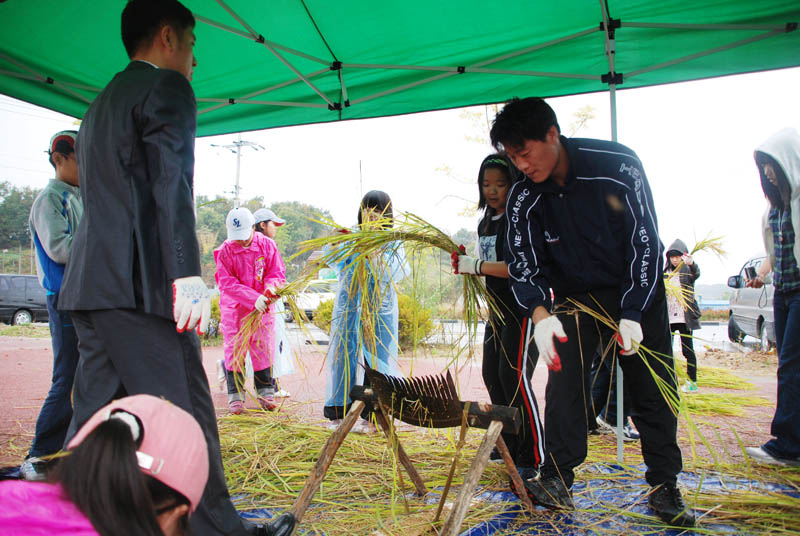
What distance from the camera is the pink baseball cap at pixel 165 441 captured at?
770 mm

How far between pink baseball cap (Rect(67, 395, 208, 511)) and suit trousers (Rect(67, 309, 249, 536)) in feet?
2.19

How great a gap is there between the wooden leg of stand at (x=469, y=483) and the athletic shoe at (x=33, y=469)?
6.32 ft

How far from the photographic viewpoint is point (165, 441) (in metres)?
0.80

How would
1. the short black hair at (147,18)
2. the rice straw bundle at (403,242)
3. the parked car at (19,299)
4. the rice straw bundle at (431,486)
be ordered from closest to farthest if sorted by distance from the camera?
1. the short black hair at (147,18)
2. the rice straw bundle at (431,486)
3. the rice straw bundle at (403,242)
4. the parked car at (19,299)

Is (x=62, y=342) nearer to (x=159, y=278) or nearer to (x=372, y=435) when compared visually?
(x=159, y=278)

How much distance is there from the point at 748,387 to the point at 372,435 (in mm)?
4346

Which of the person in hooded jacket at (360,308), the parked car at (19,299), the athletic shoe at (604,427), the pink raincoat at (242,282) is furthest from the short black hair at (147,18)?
the parked car at (19,299)

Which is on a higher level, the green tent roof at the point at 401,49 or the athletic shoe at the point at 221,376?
the green tent roof at the point at 401,49

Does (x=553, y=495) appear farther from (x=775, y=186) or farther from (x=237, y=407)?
(x=237, y=407)

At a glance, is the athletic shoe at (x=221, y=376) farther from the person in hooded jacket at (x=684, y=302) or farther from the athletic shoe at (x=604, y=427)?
the person in hooded jacket at (x=684, y=302)

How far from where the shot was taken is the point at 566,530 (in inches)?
76.8

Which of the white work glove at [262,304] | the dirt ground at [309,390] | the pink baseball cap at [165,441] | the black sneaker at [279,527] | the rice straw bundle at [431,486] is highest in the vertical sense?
the white work glove at [262,304]

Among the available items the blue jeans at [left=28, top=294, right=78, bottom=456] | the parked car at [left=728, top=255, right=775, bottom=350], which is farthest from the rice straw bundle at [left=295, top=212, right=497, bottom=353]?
the parked car at [left=728, top=255, right=775, bottom=350]

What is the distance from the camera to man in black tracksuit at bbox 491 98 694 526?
2.00m
